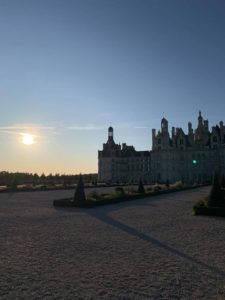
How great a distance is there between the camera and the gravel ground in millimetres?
6234

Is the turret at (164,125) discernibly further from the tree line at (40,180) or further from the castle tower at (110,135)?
the tree line at (40,180)

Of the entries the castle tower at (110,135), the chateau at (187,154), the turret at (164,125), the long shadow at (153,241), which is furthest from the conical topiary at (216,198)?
the castle tower at (110,135)

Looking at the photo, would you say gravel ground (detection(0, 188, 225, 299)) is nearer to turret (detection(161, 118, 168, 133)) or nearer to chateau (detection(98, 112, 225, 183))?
chateau (detection(98, 112, 225, 183))

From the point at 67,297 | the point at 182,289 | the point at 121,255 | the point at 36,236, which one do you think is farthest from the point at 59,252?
the point at 182,289

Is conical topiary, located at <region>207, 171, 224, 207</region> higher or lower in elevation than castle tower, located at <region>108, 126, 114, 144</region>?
lower

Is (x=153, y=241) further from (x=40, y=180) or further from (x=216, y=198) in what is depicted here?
(x=40, y=180)

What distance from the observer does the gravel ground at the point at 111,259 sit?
6.23 metres

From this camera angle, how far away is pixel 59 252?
9008 mm

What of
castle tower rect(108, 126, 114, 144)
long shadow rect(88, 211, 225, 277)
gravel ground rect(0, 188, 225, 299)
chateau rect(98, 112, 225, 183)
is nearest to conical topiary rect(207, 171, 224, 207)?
gravel ground rect(0, 188, 225, 299)

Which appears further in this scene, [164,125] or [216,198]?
[164,125]

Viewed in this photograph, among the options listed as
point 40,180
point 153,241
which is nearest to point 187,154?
point 40,180

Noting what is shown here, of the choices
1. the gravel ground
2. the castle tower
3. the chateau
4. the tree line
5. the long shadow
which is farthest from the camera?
the castle tower

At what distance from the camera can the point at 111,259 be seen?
841 centimetres

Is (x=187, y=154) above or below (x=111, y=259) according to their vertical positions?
above
